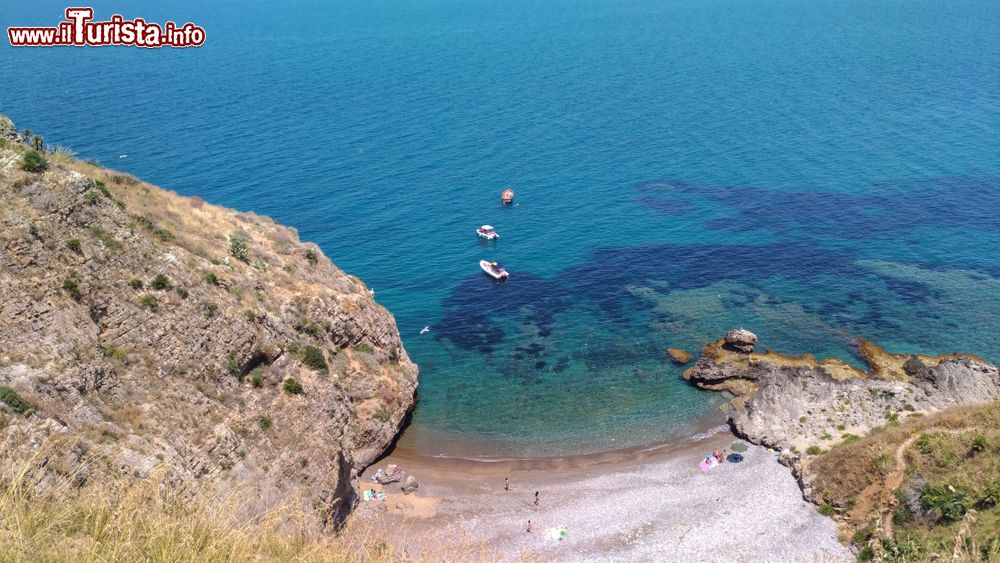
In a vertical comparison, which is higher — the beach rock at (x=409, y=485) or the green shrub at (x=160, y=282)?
the green shrub at (x=160, y=282)

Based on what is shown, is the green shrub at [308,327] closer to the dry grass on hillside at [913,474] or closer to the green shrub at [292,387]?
the green shrub at [292,387]

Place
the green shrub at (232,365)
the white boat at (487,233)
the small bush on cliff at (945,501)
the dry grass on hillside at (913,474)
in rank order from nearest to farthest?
1. the dry grass on hillside at (913,474)
2. the small bush on cliff at (945,501)
3. the green shrub at (232,365)
4. the white boat at (487,233)

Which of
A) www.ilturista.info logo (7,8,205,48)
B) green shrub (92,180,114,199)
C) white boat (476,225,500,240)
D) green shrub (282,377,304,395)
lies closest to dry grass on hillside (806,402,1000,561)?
green shrub (282,377,304,395)

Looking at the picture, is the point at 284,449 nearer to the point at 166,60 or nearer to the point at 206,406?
the point at 206,406

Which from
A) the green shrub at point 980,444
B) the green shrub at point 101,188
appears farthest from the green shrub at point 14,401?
the green shrub at point 980,444

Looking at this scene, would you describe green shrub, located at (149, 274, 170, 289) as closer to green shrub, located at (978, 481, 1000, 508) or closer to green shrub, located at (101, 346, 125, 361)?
green shrub, located at (101, 346, 125, 361)

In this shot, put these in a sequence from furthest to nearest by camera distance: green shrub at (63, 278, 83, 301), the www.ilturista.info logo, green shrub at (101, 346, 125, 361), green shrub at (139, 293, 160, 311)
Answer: the www.ilturista.info logo → green shrub at (139, 293, 160, 311) → green shrub at (63, 278, 83, 301) → green shrub at (101, 346, 125, 361)

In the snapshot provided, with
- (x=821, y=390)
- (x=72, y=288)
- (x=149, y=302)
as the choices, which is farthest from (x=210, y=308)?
(x=821, y=390)
